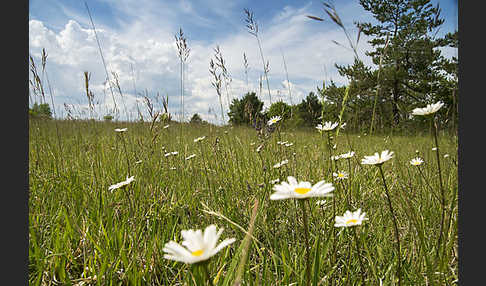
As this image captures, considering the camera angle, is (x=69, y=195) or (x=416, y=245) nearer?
(x=416, y=245)

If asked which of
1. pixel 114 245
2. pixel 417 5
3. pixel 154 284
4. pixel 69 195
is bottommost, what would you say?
pixel 154 284

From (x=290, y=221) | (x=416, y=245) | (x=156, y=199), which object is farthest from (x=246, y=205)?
(x=416, y=245)

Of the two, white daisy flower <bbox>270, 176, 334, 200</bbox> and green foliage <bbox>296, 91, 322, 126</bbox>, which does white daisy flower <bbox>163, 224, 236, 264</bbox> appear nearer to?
white daisy flower <bbox>270, 176, 334, 200</bbox>

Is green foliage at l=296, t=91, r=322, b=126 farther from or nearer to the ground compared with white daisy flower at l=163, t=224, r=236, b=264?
farther from the ground

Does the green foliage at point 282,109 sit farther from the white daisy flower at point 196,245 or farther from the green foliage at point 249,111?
the white daisy flower at point 196,245

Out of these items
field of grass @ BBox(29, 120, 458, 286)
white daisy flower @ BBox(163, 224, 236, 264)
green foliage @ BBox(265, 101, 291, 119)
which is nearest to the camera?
white daisy flower @ BBox(163, 224, 236, 264)

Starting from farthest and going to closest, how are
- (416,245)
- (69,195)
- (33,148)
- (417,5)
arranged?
(417,5), (33,148), (69,195), (416,245)

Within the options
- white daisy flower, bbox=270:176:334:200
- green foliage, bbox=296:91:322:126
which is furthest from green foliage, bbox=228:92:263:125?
white daisy flower, bbox=270:176:334:200

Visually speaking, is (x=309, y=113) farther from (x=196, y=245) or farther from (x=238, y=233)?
(x=196, y=245)

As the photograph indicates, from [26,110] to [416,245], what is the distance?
1514mm

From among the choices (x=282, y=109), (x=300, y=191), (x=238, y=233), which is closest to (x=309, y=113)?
(x=282, y=109)

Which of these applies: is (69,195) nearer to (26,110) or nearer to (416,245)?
(26,110)

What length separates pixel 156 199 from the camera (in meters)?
1.68

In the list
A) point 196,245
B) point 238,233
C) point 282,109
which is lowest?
point 238,233
